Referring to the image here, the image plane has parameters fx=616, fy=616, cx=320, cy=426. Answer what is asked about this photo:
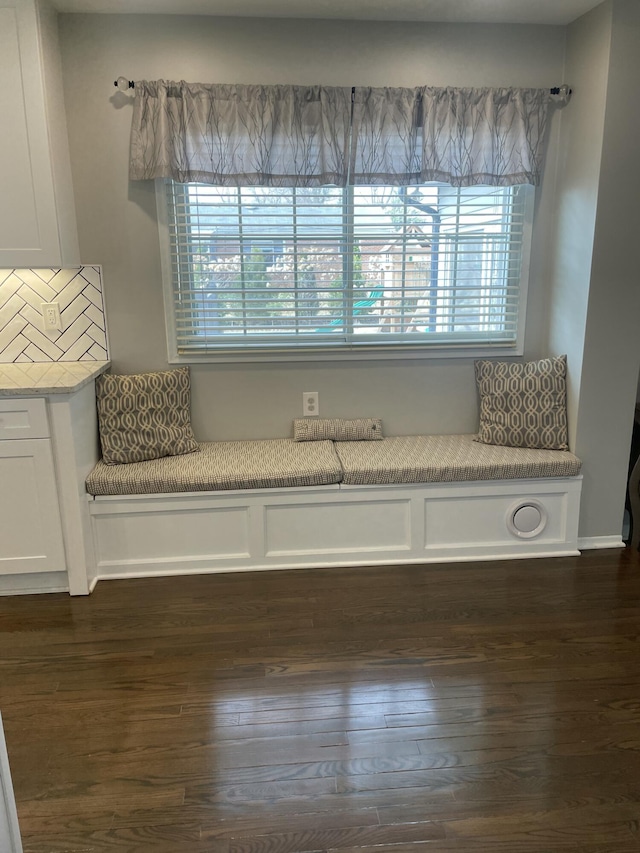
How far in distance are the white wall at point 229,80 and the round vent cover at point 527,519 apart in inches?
32.0

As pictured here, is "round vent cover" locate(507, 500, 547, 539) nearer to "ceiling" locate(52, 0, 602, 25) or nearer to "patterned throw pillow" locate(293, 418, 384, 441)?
"patterned throw pillow" locate(293, 418, 384, 441)

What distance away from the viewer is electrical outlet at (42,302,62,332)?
2949 millimetres

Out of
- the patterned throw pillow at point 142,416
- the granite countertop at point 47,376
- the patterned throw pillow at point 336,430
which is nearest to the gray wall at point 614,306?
the patterned throw pillow at point 336,430

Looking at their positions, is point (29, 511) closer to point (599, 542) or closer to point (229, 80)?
point (229, 80)

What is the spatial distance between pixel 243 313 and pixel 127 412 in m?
0.75

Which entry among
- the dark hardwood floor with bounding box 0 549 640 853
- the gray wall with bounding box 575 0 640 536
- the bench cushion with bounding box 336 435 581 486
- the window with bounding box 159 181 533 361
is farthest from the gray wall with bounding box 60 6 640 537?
the dark hardwood floor with bounding box 0 549 640 853

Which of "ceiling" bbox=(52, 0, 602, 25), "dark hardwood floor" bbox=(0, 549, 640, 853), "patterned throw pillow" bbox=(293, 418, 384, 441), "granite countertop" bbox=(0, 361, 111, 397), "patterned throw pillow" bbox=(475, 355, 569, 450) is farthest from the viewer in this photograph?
"patterned throw pillow" bbox=(293, 418, 384, 441)

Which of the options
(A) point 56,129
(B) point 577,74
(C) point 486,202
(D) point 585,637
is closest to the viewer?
(D) point 585,637

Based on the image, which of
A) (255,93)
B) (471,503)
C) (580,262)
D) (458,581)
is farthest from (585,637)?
(255,93)

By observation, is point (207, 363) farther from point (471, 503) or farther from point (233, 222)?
point (471, 503)

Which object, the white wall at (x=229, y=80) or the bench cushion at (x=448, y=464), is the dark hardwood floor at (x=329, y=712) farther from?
the white wall at (x=229, y=80)

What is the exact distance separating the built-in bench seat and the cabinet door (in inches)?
7.2

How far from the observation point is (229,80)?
2783 mm

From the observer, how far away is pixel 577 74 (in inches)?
110
